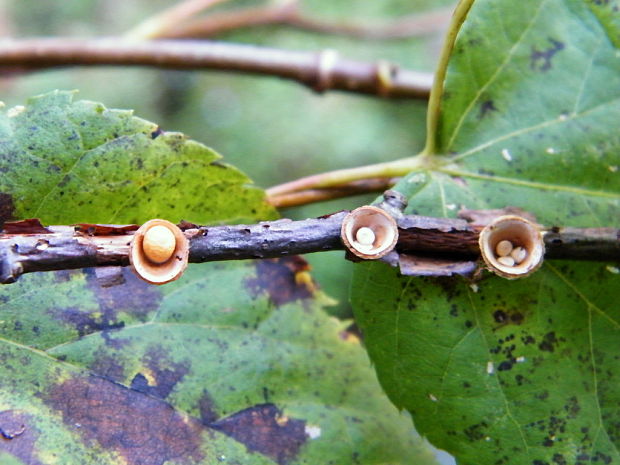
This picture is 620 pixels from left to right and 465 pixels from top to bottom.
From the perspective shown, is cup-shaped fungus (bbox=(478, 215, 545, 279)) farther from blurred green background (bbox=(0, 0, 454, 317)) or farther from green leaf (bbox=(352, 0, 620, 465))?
blurred green background (bbox=(0, 0, 454, 317))

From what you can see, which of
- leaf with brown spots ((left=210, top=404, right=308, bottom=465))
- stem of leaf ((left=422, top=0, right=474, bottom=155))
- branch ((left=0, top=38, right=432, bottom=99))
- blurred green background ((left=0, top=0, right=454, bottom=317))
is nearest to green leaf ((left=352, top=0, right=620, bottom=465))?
stem of leaf ((left=422, top=0, right=474, bottom=155))

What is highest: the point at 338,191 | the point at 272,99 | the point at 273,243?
the point at 272,99

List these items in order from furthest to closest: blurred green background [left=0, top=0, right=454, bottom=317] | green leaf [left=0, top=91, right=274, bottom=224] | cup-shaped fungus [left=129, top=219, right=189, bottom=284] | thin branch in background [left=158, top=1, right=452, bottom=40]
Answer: blurred green background [left=0, top=0, right=454, bottom=317] < thin branch in background [left=158, top=1, right=452, bottom=40] < green leaf [left=0, top=91, right=274, bottom=224] < cup-shaped fungus [left=129, top=219, right=189, bottom=284]

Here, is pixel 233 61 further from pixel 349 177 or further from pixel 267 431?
pixel 267 431

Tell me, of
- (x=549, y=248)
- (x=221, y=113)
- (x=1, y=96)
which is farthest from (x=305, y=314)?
(x=1, y=96)

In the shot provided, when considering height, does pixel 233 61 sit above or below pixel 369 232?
above

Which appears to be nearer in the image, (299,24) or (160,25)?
(160,25)

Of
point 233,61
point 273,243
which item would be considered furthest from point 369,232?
point 233,61
